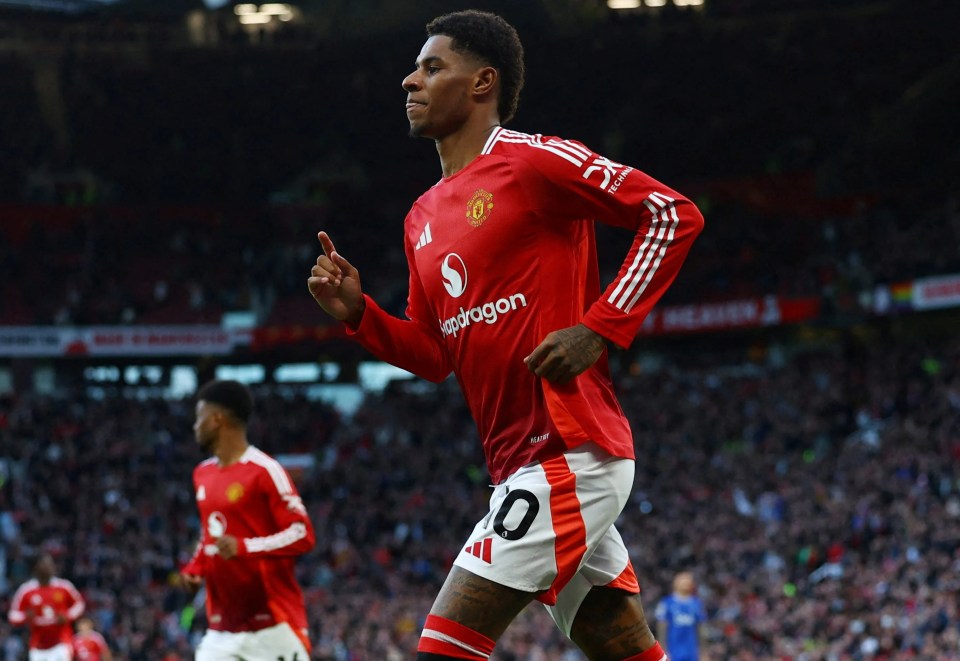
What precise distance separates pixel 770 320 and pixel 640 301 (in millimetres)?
25957

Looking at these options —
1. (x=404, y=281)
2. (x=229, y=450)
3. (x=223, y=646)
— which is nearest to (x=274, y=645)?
(x=223, y=646)

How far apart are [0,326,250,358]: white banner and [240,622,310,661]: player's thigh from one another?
25.8 m

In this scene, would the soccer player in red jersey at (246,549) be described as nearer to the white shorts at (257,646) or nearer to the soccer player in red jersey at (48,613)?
the white shorts at (257,646)

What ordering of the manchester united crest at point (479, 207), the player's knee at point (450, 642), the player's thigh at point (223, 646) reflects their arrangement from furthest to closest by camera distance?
the player's thigh at point (223, 646) < the manchester united crest at point (479, 207) < the player's knee at point (450, 642)

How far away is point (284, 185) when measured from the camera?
3631 cm

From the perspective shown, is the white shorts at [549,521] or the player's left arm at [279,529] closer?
the white shorts at [549,521]

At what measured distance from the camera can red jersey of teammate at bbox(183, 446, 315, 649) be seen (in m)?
7.36

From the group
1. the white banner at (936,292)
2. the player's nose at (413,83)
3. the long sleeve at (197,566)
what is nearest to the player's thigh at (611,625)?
the player's nose at (413,83)

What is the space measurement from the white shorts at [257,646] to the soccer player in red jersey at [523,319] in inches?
130

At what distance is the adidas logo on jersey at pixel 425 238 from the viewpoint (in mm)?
4333

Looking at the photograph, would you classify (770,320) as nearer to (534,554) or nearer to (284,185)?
(284,185)

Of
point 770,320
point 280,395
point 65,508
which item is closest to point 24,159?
point 280,395

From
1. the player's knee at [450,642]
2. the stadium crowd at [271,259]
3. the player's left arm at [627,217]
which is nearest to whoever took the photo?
the player's knee at [450,642]

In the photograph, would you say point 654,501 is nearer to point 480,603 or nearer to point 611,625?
point 611,625
